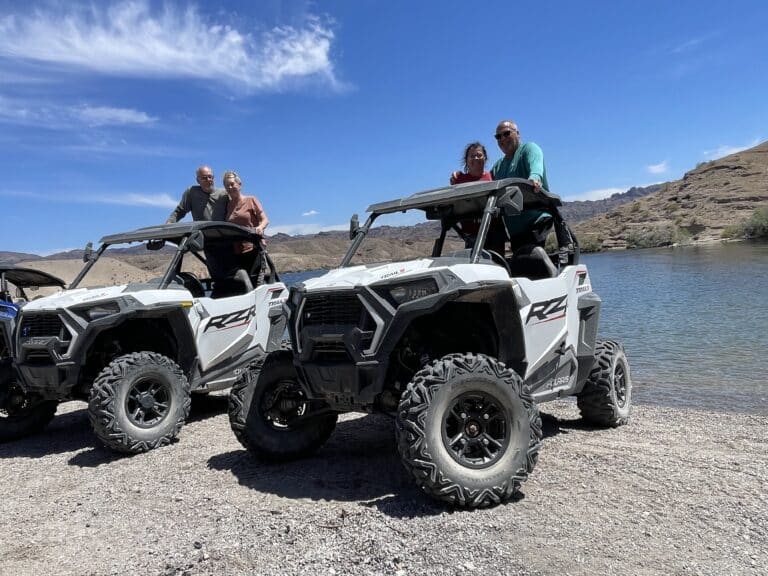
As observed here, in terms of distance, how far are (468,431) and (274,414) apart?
1866mm

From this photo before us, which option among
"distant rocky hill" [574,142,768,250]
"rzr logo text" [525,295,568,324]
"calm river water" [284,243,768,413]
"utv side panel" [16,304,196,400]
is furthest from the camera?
"distant rocky hill" [574,142,768,250]

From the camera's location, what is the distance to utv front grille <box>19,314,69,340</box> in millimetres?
5996

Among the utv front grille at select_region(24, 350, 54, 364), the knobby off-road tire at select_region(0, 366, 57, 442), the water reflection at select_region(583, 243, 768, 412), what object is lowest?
the water reflection at select_region(583, 243, 768, 412)

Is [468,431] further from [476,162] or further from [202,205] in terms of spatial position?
[202,205]

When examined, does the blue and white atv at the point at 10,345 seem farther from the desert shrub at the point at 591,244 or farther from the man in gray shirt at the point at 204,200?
the desert shrub at the point at 591,244

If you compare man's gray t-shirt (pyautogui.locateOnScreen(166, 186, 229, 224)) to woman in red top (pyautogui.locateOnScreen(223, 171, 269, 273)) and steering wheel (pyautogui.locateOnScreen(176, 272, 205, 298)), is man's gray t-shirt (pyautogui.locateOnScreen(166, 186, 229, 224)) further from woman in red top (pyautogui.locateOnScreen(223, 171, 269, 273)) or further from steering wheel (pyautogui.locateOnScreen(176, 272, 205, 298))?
steering wheel (pyautogui.locateOnScreen(176, 272, 205, 298))

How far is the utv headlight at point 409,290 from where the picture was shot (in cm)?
420

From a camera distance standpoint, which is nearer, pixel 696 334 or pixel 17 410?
pixel 17 410

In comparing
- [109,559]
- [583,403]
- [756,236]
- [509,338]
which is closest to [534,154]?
[509,338]

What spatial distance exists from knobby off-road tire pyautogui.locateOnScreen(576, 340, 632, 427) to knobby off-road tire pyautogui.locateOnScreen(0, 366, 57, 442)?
572 centimetres

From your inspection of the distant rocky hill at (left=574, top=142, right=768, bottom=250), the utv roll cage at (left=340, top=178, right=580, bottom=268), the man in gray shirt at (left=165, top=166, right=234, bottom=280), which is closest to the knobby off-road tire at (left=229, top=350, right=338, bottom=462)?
the utv roll cage at (left=340, top=178, right=580, bottom=268)

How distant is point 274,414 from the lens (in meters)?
5.32

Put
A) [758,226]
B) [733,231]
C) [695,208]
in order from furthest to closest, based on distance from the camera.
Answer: [695,208], [733,231], [758,226]

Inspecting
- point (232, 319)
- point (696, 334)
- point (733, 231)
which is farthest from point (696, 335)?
point (733, 231)
